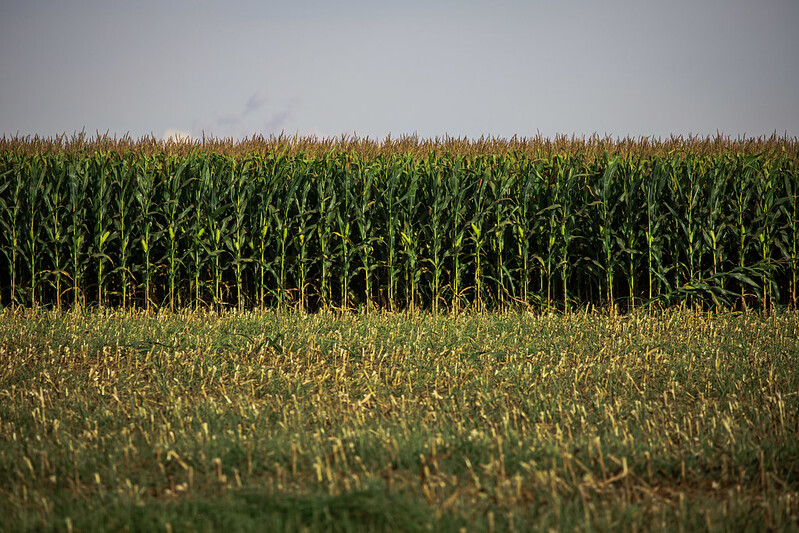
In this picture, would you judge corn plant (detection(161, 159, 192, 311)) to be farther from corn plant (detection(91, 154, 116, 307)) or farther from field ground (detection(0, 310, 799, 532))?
field ground (detection(0, 310, 799, 532))

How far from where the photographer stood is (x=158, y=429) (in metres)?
4.52

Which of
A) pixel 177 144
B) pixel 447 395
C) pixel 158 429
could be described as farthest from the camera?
pixel 177 144

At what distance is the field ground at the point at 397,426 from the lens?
3180mm

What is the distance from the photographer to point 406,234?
30.3 ft

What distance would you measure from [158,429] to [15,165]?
7.38 meters

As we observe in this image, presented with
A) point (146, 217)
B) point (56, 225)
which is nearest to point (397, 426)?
point (146, 217)

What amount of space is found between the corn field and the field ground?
1.52 metres

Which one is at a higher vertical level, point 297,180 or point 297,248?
point 297,180

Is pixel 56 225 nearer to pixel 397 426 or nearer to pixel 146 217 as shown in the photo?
pixel 146 217

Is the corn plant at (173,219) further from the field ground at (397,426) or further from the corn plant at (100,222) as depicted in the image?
the field ground at (397,426)

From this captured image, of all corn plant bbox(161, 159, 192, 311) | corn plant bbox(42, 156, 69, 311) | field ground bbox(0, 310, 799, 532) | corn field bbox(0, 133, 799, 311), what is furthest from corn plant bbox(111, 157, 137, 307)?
field ground bbox(0, 310, 799, 532)

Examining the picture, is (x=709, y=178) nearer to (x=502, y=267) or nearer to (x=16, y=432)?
(x=502, y=267)

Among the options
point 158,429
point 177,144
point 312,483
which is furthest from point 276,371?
point 177,144

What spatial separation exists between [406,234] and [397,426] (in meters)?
5.06
